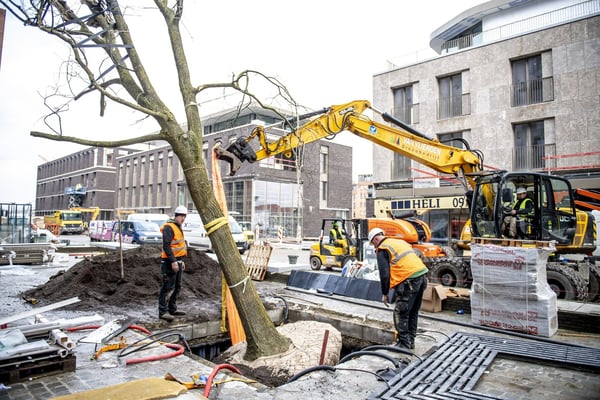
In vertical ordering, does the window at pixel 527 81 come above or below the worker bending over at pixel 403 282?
above

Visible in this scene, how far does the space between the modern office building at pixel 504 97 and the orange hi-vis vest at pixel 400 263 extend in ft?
31.2

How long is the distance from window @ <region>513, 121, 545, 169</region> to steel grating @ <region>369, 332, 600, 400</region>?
1487cm

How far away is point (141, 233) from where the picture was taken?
75.4ft

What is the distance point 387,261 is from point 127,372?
358 cm

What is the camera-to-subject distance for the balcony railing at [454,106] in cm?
2037

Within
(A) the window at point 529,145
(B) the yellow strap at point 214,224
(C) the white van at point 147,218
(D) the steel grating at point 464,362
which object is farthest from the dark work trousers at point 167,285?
(C) the white van at point 147,218

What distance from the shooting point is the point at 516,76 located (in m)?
19.2

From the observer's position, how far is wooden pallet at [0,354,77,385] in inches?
157

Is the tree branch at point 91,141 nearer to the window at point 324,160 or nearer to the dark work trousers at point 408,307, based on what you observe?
the dark work trousers at point 408,307

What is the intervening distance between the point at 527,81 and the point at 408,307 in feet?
56.9

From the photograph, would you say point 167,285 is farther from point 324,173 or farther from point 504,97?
point 324,173

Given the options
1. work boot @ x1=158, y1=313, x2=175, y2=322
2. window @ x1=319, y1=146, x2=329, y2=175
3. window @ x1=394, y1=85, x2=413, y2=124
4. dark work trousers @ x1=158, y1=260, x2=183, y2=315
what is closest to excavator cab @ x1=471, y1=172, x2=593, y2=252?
dark work trousers @ x1=158, y1=260, x2=183, y2=315

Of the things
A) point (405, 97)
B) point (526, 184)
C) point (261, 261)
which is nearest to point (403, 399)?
point (526, 184)

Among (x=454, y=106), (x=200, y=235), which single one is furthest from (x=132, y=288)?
(x=454, y=106)
